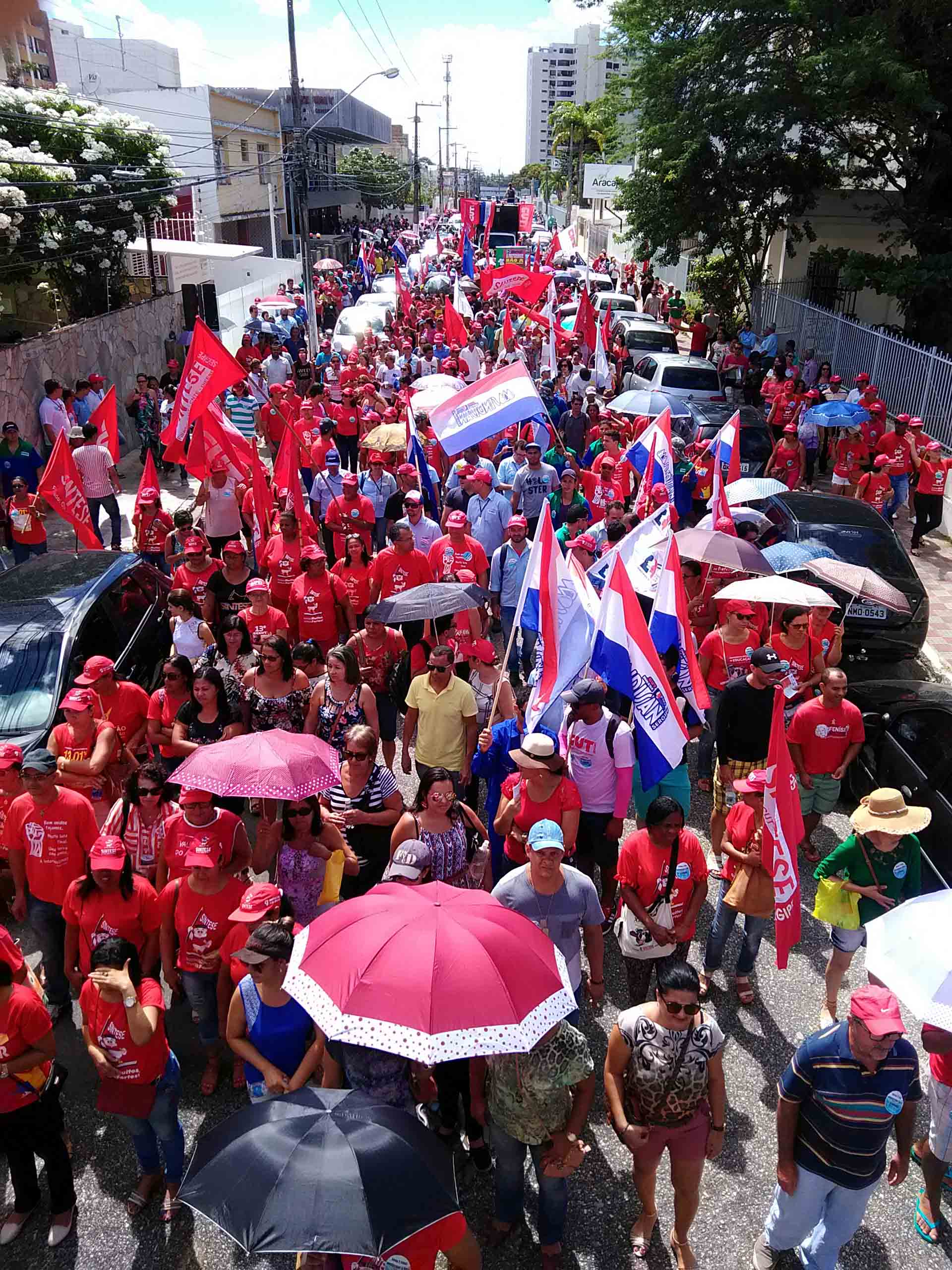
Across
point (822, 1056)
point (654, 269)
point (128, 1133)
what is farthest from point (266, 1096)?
point (654, 269)

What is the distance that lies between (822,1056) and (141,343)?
75.1 ft

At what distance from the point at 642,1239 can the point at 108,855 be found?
8.93 feet

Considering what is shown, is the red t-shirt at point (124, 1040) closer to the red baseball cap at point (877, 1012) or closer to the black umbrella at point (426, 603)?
the red baseball cap at point (877, 1012)

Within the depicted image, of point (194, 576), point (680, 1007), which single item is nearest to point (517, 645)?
point (194, 576)

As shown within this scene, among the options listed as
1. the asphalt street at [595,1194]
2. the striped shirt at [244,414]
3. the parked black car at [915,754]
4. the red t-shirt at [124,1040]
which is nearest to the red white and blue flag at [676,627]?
the parked black car at [915,754]

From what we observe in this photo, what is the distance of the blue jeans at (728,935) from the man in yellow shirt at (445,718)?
5.43 ft

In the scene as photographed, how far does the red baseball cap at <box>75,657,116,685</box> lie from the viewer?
627 cm

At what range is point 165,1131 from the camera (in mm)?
4332

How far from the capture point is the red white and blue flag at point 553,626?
5812 millimetres

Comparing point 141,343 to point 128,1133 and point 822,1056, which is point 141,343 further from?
point 822,1056

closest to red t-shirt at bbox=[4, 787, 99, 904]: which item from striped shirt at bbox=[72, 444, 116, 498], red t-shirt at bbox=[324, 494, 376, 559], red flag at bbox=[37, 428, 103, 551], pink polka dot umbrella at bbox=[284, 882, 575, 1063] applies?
pink polka dot umbrella at bbox=[284, 882, 575, 1063]

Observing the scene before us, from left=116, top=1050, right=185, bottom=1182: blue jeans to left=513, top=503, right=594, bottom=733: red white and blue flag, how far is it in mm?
2499

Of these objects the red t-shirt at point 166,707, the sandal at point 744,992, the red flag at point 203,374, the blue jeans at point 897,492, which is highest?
the red flag at point 203,374

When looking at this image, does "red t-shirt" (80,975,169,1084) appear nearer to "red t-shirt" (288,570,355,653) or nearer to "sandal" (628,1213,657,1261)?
"sandal" (628,1213,657,1261)
